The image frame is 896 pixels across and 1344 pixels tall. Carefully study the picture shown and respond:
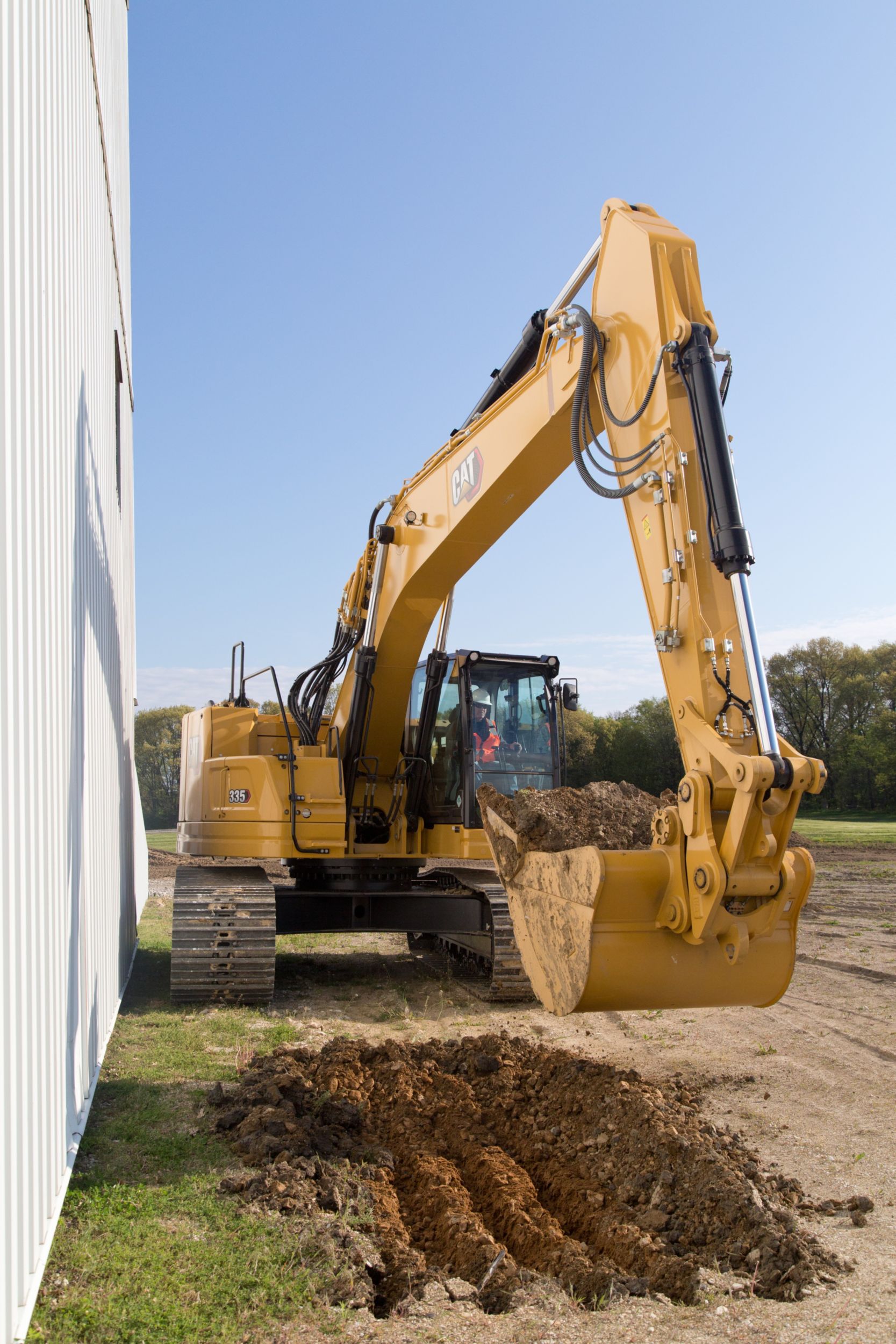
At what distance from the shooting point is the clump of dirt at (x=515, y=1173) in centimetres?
374

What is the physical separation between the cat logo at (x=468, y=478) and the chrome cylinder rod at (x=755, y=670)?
106 inches

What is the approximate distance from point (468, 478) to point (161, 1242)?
480 cm

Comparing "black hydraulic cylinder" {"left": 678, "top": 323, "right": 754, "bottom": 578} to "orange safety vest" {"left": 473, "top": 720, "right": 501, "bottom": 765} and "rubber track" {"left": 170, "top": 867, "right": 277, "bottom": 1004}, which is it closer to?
"orange safety vest" {"left": 473, "top": 720, "right": 501, "bottom": 765}

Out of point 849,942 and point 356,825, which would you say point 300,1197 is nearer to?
point 356,825

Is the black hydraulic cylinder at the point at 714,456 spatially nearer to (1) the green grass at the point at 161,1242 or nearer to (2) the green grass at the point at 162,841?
(1) the green grass at the point at 161,1242

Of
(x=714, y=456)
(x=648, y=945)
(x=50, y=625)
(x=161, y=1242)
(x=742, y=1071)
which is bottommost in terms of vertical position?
(x=742, y=1071)

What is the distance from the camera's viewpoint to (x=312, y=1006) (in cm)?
855

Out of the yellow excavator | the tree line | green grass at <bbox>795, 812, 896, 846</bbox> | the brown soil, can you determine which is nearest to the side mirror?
the yellow excavator

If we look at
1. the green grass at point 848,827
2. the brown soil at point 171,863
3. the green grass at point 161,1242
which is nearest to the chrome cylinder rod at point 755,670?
the green grass at point 161,1242

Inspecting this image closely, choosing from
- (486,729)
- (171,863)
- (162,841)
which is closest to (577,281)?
(486,729)

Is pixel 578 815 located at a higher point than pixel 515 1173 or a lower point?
higher

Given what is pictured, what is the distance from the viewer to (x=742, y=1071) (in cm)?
642

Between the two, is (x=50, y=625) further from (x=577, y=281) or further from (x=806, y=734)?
(x=806, y=734)

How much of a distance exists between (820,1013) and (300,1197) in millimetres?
5167
